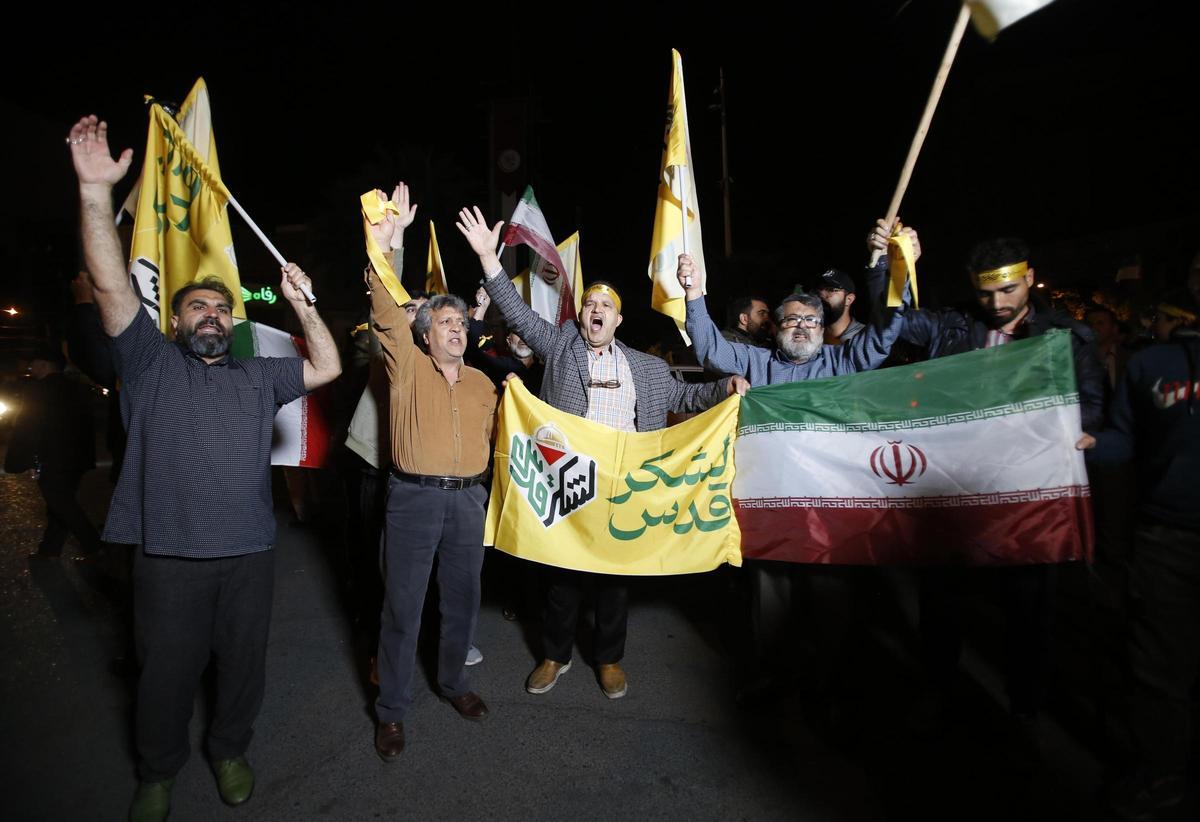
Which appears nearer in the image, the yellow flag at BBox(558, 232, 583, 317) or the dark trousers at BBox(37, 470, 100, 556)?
the dark trousers at BBox(37, 470, 100, 556)

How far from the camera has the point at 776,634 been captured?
11.4ft

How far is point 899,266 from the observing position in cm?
340

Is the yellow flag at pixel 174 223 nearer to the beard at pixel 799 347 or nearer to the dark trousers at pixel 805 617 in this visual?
the beard at pixel 799 347

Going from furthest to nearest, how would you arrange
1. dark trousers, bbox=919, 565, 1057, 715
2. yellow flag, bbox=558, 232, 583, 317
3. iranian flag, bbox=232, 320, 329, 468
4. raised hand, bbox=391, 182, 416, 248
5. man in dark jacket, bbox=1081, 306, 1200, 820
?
1. yellow flag, bbox=558, 232, 583, 317
2. iranian flag, bbox=232, 320, 329, 468
3. raised hand, bbox=391, 182, 416, 248
4. dark trousers, bbox=919, 565, 1057, 715
5. man in dark jacket, bbox=1081, 306, 1200, 820

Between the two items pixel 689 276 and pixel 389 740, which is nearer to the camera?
pixel 389 740

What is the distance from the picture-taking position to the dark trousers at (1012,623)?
3.03 meters

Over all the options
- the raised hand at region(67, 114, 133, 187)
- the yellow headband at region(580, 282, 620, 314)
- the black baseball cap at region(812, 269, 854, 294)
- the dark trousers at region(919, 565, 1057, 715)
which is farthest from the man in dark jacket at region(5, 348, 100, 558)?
the dark trousers at region(919, 565, 1057, 715)

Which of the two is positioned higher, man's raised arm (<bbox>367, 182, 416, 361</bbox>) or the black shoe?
man's raised arm (<bbox>367, 182, 416, 361</bbox>)

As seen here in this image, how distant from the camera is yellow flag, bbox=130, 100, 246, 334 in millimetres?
3344

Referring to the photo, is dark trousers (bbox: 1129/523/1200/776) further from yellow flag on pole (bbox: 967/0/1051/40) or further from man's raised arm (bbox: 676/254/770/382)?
yellow flag on pole (bbox: 967/0/1051/40)

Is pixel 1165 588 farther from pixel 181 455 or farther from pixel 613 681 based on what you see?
pixel 181 455

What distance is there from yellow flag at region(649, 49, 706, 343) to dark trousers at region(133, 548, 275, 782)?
2.48 m

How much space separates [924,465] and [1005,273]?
3.16ft

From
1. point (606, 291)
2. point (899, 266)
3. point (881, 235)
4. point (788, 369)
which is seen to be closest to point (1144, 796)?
point (788, 369)
